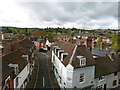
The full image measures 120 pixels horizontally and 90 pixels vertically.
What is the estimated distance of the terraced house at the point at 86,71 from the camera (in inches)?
491

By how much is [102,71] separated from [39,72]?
13944mm

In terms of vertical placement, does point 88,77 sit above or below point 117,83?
above

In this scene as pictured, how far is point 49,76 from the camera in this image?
20.0 metres

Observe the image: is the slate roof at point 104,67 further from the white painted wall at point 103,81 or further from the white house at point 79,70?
the white house at point 79,70

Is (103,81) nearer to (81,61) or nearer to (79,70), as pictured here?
(79,70)

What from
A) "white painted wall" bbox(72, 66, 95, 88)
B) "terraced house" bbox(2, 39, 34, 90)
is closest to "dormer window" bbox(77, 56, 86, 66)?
"white painted wall" bbox(72, 66, 95, 88)

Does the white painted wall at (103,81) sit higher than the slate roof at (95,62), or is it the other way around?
the slate roof at (95,62)

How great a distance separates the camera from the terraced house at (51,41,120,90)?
12478mm

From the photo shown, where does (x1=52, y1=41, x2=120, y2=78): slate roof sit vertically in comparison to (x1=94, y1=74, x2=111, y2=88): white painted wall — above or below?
above

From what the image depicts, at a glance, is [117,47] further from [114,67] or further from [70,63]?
[70,63]

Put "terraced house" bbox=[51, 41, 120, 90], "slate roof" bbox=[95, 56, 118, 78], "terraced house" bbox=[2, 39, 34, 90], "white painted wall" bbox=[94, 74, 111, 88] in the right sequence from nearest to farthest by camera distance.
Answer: "terraced house" bbox=[2, 39, 34, 90]
"terraced house" bbox=[51, 41, 120, 90]
"white painted wall" bbox=[94, 74, 111, 88]
"slate roof" bbox=[95, 56, 118, 78]

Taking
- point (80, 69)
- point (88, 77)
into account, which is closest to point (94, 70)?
point (88, 77)

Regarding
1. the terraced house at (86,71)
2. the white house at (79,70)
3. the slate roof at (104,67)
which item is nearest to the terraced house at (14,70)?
the terraced house at (86,71)

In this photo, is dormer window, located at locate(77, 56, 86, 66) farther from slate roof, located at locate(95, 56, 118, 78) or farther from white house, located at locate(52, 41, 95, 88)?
slate roof, located at locate(95, 56, 118, 78)
